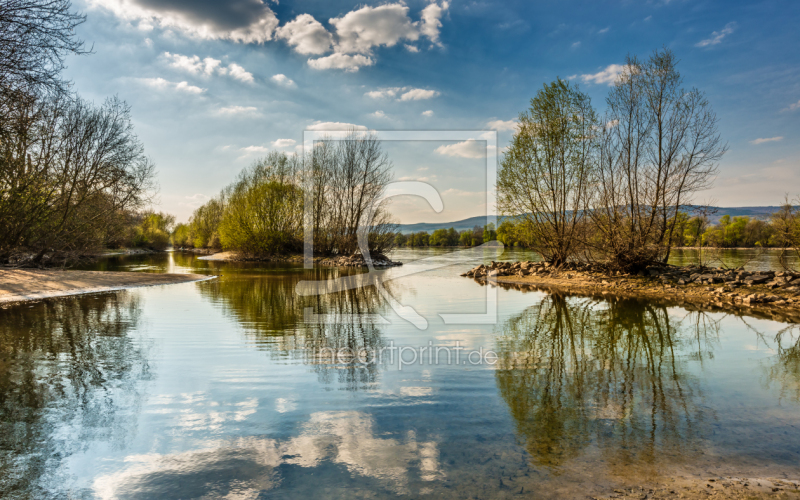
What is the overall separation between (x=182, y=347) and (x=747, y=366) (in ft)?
34.9

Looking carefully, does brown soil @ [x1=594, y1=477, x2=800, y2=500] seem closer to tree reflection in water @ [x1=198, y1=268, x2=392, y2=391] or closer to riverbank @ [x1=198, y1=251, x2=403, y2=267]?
tree reflection in water @ [x1=198, y1=268, x2=392, y2=391]

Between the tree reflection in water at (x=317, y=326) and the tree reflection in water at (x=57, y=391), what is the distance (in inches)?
99.3

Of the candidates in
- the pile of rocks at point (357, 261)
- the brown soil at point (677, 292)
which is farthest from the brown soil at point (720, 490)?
the pile of rocks at point (357, 261)

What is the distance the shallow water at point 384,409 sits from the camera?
3.51 meters

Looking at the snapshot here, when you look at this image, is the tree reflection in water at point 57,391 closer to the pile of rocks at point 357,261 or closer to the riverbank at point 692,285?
the riverbank at point 692,285

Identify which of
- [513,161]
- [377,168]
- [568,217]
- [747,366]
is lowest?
[747,366]

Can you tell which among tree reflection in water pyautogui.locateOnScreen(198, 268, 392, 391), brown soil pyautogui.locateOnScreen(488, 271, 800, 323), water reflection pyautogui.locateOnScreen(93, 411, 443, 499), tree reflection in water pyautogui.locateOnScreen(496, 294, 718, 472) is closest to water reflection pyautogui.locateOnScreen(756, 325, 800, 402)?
tree reflection in water pyautogui.locateOnScreen(496, 294, 718, 472)

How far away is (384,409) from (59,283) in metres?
19.5

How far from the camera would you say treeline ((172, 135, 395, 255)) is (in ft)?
143

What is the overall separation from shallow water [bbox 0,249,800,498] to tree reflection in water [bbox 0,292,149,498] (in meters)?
0.03

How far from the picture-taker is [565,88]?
74.7 feet

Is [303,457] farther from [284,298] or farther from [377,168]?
[377,168]

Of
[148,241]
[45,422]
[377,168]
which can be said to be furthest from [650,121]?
[148,241]

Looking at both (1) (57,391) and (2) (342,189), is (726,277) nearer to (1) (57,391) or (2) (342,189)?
(1) (57,391)
